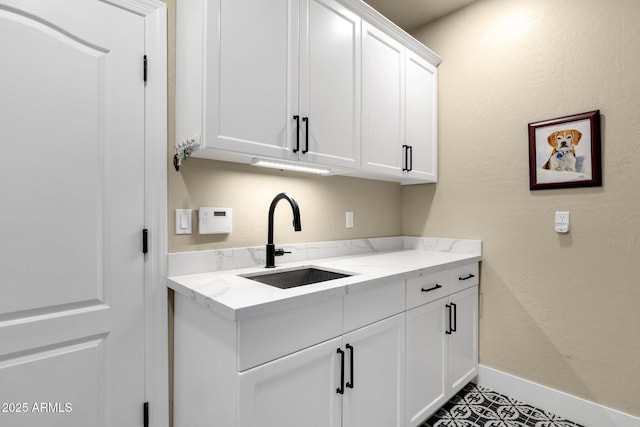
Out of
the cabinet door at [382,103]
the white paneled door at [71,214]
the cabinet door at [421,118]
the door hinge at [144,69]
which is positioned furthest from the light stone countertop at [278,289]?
the door hinge at [144,69]

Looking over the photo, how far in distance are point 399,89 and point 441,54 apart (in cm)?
66

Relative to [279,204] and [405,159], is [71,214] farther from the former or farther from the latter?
[405,159]

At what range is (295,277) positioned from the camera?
67.7 inches

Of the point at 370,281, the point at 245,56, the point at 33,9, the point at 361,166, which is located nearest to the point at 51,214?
the point at 33,9

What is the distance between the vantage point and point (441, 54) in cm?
245

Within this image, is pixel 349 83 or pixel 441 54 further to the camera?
pixel 441 54

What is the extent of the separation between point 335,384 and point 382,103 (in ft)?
5.12

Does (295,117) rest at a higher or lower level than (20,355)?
higher

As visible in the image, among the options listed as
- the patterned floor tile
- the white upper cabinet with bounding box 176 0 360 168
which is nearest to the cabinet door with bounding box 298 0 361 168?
the white upper cabinet with bounding box 176 0 360 168

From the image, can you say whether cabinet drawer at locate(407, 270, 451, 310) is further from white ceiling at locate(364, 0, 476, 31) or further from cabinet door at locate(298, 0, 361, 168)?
white ceiling at locate(364, 0, 476, 31)

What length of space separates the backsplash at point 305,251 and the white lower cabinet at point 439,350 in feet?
1.21

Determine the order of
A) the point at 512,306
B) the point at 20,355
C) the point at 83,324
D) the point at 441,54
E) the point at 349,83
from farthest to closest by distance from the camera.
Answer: the point at 441,54
the point at 512,306
the point at 349,83
the point at 83,324
the point at 20,355

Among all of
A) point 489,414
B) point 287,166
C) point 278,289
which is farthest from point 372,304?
point 489,414

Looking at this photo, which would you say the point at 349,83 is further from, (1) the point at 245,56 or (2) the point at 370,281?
(2) the point at 370,281
